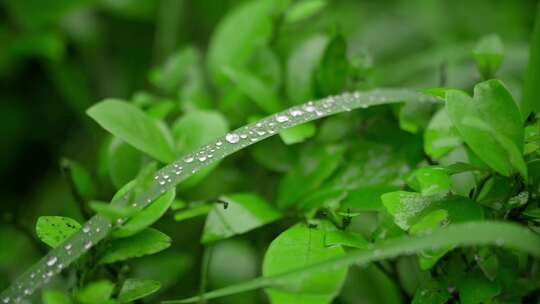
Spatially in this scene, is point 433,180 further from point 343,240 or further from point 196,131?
point 196,131

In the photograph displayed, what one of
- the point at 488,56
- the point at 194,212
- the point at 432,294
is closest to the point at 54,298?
the point at 194,212

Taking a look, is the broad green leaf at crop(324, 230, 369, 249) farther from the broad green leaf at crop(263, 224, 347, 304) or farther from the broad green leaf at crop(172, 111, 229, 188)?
the broad green leaf at crop(172, 111, 229, 188)

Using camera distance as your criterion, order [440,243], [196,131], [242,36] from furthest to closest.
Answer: [242,36] < [196,131] < [440,243]

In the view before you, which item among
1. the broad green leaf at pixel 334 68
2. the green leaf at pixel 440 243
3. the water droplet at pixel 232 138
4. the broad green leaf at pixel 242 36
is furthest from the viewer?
the broad green leaf at pixel 242 36

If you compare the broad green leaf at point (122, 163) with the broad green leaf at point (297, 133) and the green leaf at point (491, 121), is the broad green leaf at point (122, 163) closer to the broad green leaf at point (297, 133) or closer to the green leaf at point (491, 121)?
the broad green leaf at point (297, 133)

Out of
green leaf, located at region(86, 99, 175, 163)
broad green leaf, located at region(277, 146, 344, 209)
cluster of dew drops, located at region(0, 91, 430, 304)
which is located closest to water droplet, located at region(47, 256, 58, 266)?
cluster of dew drops, located at region(0, 91, 430, 304)

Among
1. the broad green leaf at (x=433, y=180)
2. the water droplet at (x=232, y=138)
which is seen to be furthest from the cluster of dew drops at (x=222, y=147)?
the broad green leaf at (x=433, y=180)
